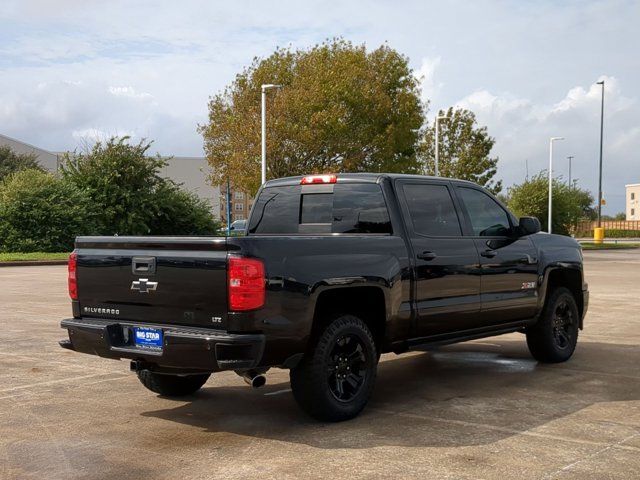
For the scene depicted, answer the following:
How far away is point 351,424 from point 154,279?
1.89 m

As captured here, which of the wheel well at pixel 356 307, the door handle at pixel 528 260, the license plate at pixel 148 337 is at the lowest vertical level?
the license plate at pixel 148 337

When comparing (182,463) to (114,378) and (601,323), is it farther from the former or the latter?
(601,323)

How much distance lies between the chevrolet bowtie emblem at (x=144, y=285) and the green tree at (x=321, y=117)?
30.5 m

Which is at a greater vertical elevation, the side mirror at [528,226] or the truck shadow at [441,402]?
the side mirror at [528,226]

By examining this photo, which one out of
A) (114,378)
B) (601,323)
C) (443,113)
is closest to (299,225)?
(114,378)

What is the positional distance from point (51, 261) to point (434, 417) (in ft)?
82.6

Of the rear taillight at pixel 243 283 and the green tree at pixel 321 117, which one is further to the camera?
the green tree at pixel 321 117

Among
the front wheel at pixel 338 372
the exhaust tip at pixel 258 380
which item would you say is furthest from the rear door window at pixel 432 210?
the exhaust tip at pixel 258 380

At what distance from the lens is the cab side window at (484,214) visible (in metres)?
7.99

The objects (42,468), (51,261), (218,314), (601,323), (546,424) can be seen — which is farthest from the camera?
(51,261)

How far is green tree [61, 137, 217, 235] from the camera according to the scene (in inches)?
1439

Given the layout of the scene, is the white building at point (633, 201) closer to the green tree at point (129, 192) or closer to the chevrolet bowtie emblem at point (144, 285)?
the green tree at point (129, 192)

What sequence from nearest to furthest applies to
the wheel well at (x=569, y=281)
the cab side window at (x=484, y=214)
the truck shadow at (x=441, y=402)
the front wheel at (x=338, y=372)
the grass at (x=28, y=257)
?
1. the truck shadow at (x=441, y=402)
2. the front wheel at (x=338, y=372)
3. the cab side window at (x=484, y=214)
4. the wheel well at (x=569, y=281)
5. the grass at (x=28, y=257)

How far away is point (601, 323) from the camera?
40.8 feet
